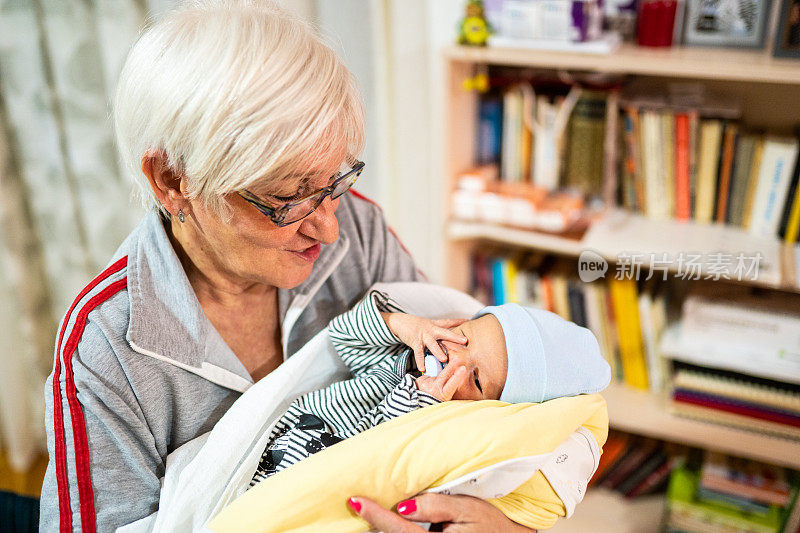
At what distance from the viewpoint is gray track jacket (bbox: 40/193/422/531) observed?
907 mm

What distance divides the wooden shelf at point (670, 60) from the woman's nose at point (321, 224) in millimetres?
937

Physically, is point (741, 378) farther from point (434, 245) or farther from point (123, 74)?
point (123, 74)

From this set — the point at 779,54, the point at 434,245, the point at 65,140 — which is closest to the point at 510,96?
the point at 434,245

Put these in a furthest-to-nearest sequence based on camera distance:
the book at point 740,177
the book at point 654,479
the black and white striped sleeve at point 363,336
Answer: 1. the book at point 654,479
2. the book at point 740,177
3. the black and white striped sleeve at point 363,336

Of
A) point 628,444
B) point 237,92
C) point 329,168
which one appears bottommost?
point 628,444

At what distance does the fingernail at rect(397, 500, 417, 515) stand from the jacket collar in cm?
36

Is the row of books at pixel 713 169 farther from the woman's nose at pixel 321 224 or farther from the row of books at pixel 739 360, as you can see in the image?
the woman's nose at pixel 321 224

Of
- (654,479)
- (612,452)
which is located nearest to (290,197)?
(612,452)

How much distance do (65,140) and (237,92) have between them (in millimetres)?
1318

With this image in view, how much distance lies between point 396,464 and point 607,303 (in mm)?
1216

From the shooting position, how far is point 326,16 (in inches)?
74.3

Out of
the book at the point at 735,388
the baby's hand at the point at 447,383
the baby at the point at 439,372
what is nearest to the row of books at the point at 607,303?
the book at the point at 735,388

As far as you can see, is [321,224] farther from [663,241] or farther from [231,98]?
[663,241]

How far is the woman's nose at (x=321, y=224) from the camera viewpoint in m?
1.00
